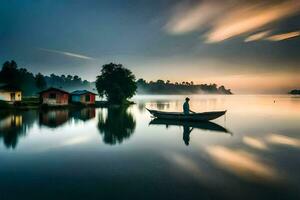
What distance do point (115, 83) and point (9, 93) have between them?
29.5 metres

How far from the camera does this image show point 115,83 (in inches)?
2985

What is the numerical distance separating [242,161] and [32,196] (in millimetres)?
12238

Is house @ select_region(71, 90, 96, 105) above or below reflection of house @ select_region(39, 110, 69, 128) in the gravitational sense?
above

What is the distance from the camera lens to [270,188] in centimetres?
1066

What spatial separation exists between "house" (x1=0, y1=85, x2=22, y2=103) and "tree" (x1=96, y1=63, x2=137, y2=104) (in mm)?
24132

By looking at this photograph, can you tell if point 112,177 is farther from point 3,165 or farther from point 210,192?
point 3,165

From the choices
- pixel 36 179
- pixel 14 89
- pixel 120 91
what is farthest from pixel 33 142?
pixel 120 91

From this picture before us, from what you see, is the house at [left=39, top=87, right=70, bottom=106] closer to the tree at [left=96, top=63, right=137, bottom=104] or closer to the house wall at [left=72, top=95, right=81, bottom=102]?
the house wall at [left=72, top=95, right=81, bottom=102]

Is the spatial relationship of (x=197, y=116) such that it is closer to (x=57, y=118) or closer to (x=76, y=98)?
(x=57, y=118)

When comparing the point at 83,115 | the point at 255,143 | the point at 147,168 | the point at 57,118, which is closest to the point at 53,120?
the point at 57,118

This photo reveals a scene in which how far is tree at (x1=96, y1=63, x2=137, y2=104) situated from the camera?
76.7 meters

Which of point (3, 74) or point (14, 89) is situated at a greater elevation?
point (3, 74)

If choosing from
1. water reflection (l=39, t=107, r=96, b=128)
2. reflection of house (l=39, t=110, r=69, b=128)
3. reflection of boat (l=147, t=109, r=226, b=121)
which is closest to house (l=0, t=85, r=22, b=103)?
water reflection (l=39, t=107, r=96, b=128)

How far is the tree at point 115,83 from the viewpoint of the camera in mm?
A: 76731
